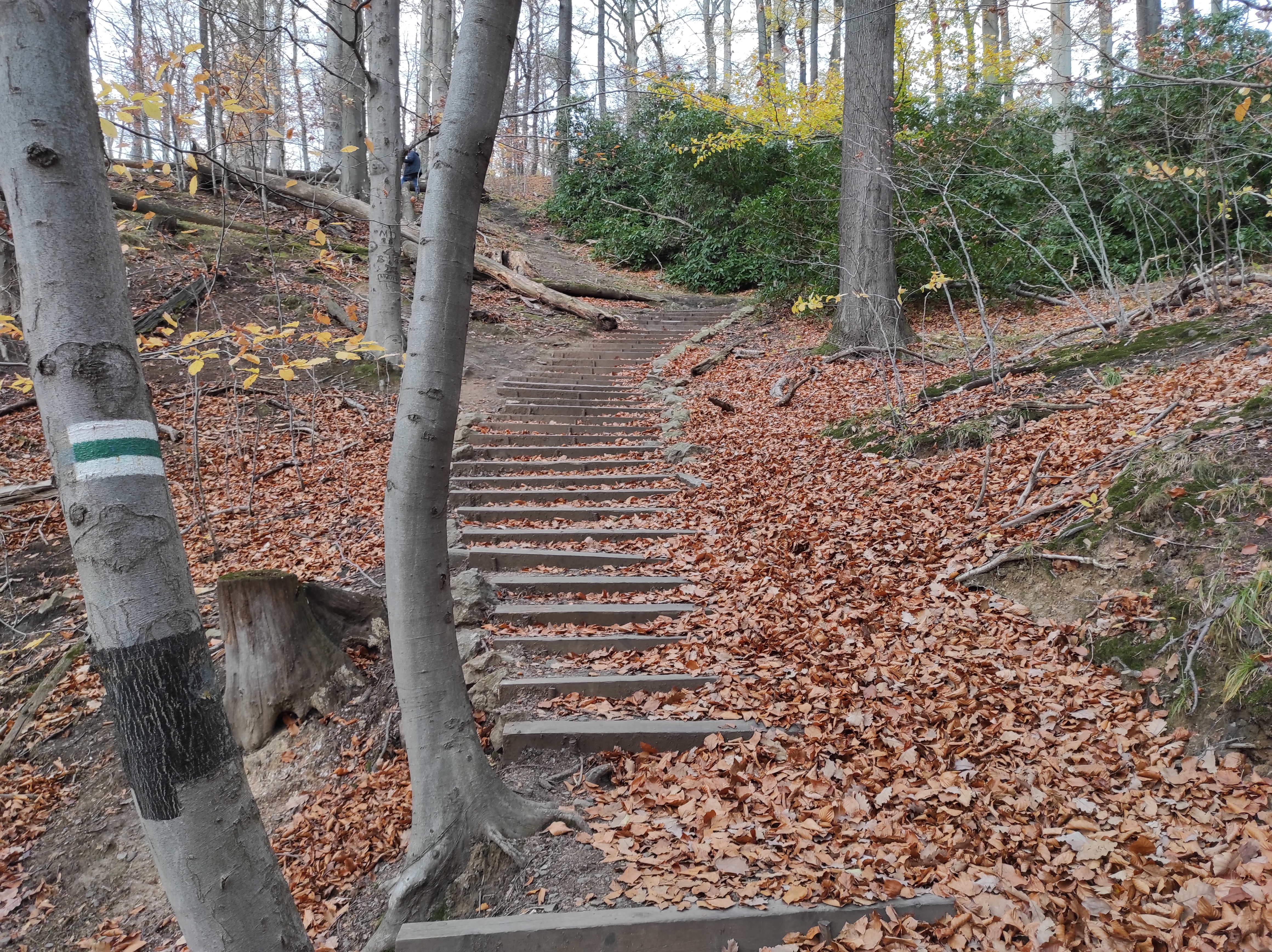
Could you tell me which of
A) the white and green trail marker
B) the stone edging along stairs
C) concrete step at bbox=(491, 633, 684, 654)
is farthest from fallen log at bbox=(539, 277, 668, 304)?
the white and green trail marker

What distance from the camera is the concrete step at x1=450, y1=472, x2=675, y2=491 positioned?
23.4 feet

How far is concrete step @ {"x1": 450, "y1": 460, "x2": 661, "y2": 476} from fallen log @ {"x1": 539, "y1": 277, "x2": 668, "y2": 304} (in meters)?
8.27

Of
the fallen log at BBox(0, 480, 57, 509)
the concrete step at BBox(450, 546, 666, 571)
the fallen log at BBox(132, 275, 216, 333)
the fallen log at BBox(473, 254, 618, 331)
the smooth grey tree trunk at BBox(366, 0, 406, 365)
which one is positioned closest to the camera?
the concrete step at BBox(450, 546, 666, 571)

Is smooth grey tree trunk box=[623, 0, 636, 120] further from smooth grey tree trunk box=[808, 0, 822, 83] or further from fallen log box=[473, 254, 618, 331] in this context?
fallen log box=[473, 254, 618, 331]

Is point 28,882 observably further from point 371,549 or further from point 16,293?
point 16,293

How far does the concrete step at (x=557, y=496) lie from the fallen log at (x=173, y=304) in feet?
A: 19.6

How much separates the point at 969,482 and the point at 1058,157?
32.8ft

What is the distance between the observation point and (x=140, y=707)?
1.66 meters

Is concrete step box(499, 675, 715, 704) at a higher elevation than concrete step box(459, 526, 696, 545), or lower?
lower

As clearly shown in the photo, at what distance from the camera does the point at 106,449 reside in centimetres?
162

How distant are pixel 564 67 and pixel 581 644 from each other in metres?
23.3

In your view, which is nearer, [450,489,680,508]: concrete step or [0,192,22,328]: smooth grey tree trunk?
[450,489,680,508]: concrete step

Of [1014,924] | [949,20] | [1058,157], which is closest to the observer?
[1014,924]

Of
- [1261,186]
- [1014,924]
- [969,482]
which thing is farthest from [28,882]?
[1261,186]
